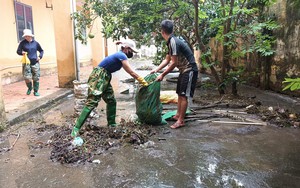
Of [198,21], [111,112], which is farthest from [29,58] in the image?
[198,21]

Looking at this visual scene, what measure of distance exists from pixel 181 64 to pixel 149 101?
0.87 m

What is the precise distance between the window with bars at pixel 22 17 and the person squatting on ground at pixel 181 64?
7.69 metres

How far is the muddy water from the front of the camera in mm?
2901

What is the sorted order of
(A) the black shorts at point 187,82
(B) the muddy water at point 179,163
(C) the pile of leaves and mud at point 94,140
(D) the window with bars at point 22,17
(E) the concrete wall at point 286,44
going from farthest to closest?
1. (D) the window with bars at point 22,17
2. (E) the concrete wall at point 286,44
3. (A) the black shorts at point 187,82
4. (C) the pile of leaves and mud at point 94,140
5. (B) the muddy water at point 179,163

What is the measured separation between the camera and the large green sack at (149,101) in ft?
15.4

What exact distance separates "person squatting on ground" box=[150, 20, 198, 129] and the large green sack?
0.16 m

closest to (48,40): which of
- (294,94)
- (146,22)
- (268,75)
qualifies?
(146,22)

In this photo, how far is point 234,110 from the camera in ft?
19.2

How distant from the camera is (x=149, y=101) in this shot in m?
4.68

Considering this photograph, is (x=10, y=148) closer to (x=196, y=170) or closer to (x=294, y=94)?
(x=196, y=170)

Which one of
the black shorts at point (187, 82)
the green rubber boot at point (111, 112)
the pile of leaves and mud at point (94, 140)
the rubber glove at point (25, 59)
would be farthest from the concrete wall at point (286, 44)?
the rubber glove at point (25, 59)

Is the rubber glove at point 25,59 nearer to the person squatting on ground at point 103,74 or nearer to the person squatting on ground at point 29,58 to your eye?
the person squatting on ground at point 29,58

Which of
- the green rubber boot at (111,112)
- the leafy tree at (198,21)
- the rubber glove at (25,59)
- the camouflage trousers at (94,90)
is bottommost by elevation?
the green rubber boot at (111,112)

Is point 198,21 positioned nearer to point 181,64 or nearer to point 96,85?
point 181,64
